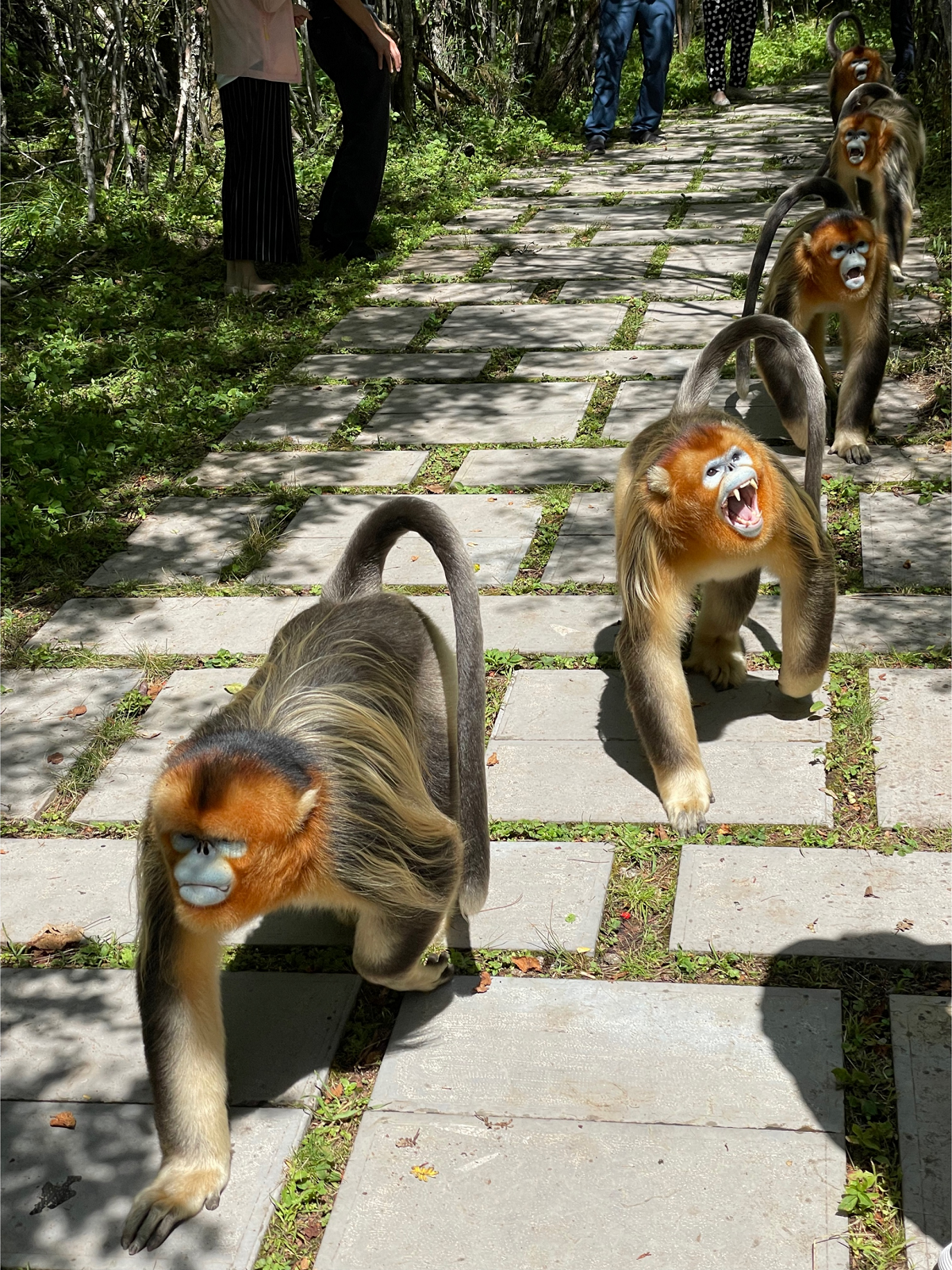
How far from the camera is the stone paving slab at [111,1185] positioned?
2.50m

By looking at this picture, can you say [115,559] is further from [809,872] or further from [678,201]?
[678,201]

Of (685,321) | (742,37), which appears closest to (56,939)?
(685,321)

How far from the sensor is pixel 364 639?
118 inches

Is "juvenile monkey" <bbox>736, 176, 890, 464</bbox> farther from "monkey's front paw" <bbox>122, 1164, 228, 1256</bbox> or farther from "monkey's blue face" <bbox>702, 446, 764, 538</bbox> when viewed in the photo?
"monkey's front paw" <bbox>122, 1164, 228, 1256</bbox>

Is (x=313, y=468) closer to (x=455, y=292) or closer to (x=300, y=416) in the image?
(x=300, y=416)

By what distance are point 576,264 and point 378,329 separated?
5.67 feet

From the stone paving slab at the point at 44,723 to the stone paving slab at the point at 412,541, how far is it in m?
0.86

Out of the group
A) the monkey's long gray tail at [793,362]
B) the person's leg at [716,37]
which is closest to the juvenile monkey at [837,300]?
the monkey's long gray tail at [793,362]

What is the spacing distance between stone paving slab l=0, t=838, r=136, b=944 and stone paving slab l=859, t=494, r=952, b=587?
8.98ft

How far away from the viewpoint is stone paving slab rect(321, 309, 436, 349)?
746 cm

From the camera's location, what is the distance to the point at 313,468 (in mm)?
5957

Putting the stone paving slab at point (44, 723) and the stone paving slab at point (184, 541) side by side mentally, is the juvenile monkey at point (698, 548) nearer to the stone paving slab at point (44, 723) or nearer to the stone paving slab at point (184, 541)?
the stone paving slab at point (44, 723)

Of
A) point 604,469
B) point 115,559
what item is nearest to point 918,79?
point 604,469

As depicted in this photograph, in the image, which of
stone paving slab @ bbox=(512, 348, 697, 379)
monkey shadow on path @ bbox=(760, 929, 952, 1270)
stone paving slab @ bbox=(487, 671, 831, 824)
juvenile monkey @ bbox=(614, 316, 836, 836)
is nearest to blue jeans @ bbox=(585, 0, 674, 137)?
stone paving slab @ bbox=(512, 348, 697, 379)
